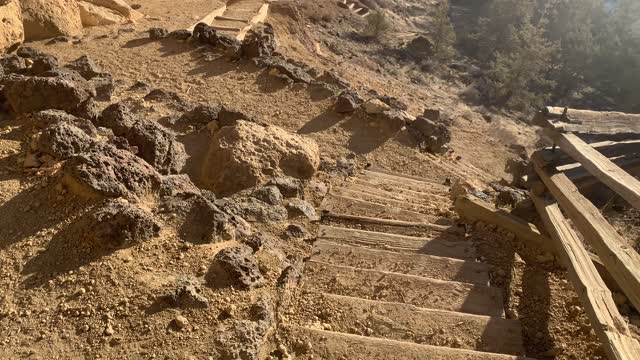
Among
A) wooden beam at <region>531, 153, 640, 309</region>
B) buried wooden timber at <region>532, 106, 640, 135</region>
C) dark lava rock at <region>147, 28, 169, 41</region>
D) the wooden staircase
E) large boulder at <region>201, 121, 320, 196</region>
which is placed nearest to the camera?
wooden beam at <region>531, 153, 640, 309</region>

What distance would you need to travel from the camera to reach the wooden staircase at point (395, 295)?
3125 millimetres

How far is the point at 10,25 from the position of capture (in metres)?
8.29

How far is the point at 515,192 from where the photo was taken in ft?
19.1

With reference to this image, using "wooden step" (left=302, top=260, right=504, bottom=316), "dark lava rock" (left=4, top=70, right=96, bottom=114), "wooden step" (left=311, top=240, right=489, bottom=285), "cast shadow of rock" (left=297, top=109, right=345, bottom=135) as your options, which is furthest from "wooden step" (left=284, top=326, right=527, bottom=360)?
"cast shadow of rock" (left=297, top=109, right=345, bottom=135)

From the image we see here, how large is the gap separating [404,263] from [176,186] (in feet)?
6.68

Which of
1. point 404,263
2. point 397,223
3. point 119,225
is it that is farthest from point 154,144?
point 404,263

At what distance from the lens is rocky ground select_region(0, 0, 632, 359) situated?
3.07 m

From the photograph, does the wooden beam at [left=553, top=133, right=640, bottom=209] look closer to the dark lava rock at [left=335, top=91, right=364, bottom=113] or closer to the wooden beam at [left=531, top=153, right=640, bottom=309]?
the wooden beam at [left=531, top=153, right=640, bottom=309]

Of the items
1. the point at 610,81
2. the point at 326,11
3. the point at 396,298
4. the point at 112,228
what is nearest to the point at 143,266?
the point at 112,228

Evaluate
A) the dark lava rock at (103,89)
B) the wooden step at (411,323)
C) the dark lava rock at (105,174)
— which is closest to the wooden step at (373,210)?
the wooden step at (411,323)

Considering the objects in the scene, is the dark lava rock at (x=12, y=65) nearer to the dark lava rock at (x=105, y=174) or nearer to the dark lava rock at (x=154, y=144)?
the dark lava rock at (x=154, y=144)

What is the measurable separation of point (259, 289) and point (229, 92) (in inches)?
216

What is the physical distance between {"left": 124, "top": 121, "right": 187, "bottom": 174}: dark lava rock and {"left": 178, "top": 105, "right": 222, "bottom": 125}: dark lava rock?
5.83ft

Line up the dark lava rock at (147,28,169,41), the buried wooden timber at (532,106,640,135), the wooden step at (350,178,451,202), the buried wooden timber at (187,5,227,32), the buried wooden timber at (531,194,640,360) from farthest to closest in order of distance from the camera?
the buried wooden timber at (187,5,227,32) → the dark lava rock at (147,28,169,41) → the wooden step at (350,178,451,202) → the buried wooden timber at (532,106,640,135) → the buried wooden timber at (531,194,640,360)
